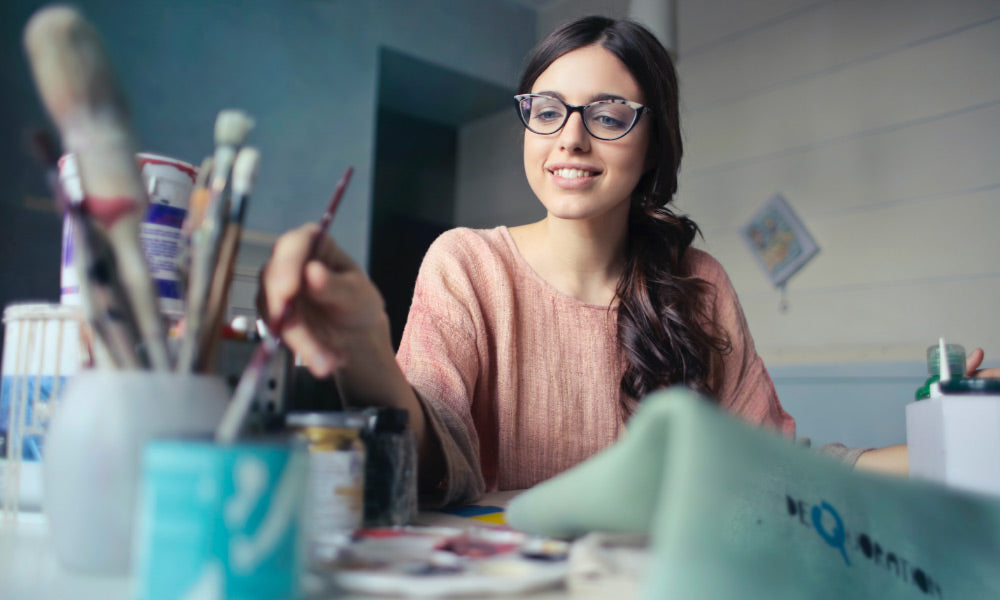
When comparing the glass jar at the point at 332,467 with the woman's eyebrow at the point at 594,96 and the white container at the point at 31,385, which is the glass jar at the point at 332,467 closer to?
the white container at the point at 31,385

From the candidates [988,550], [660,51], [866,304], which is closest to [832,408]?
[866,304]

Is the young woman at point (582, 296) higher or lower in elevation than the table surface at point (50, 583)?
higher

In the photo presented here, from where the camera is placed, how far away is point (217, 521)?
302mm

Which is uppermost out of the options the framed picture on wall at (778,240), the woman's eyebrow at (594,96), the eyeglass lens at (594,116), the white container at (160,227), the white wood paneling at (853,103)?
the white wood paneling at (853,103)

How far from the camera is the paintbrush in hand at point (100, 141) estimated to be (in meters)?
0.34

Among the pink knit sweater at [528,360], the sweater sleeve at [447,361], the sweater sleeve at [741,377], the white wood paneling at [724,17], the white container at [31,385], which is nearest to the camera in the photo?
the white container at [31,385]

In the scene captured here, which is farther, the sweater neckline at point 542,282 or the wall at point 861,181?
the wall at point 861,181

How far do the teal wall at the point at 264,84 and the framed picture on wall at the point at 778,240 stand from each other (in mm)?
1657

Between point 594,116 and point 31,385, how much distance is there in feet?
3.06

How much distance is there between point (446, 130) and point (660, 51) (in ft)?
10.6

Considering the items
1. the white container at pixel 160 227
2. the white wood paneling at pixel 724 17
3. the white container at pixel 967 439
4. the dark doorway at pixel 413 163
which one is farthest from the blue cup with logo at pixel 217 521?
the dark doorway at pixel 413 163

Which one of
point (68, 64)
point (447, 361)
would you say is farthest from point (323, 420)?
point (447, 361)

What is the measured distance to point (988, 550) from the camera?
51cm

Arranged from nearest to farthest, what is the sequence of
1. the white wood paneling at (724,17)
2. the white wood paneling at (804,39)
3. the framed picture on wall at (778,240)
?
the white wood paneling at (804,39) < the framed picture on wall at (778,240) < the white wood paneling at (724,17)
